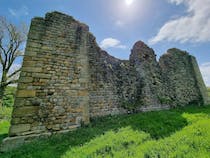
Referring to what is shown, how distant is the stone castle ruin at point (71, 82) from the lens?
4.99 m

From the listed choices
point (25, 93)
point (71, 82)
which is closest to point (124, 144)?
point (71, 82)

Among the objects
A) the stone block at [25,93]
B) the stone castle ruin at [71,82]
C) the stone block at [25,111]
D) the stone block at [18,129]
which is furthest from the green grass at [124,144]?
the stone block at [25,93]

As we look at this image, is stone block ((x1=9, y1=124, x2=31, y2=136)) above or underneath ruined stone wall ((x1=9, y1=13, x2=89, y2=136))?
underneath

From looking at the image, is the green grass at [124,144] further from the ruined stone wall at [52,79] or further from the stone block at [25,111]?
the stone block at [25,111]

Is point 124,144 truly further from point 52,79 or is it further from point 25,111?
point 52,79

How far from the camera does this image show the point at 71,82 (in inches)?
240

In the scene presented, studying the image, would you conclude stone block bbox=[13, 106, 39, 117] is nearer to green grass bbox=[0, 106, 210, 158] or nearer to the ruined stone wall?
the ruined stone wall

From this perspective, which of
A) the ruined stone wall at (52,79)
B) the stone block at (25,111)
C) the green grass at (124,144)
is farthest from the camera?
the ruined stone wall at (52,79)

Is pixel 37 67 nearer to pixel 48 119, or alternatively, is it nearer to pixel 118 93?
pixel 48 119

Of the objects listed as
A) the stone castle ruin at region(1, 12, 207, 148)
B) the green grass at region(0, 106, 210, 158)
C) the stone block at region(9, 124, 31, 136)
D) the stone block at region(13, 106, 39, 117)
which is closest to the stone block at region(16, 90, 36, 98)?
the stone castle ruin at region(1, 12, 207, 148)

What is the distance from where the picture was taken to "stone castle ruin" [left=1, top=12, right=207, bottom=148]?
4.99 meters

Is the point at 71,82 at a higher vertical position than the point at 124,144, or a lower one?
higher

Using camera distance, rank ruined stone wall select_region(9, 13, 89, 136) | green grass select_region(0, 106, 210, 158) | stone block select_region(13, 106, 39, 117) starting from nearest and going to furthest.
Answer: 1. green grass select_region(0, 106, 210, 158)
2. stone block select_region(13, 106, 39, 117)
3. ruined stone wall select_region(9, 13, 89, 136)

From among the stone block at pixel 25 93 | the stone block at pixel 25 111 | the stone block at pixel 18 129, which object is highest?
the stone block at pixel 25 93
